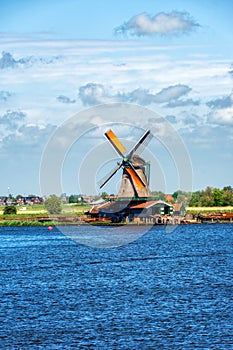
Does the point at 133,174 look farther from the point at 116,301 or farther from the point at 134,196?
the point at 116,301

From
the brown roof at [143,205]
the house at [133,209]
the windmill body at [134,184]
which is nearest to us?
the windmill body at [134,184]

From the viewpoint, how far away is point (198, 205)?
15538 centimetres

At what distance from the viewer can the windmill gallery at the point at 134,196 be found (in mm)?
93938

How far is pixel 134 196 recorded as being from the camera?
94750 millimetres

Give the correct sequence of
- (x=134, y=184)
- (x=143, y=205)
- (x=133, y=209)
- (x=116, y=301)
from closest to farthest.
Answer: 1. (x=116, y=301)
2. (x=134, y=184)
3. (x=143, y=205)
4. (x=133, y=209)

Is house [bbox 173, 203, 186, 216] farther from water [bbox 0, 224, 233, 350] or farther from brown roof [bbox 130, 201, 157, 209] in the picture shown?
water [bbox 0, 224, 233, 350]

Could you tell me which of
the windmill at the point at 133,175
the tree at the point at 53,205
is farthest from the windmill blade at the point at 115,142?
the tree at the point at 53,205

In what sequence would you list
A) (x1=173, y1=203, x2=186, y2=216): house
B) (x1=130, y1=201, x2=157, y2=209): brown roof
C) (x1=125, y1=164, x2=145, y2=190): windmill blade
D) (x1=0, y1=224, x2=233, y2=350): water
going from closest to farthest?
(x1=0, y1=224, x2=233, y2=350): water, (x1=125, y1=164, x2=145, y2=190): windmill blade, (x1=130, y1=201, x2=157, y2=209): brown roof, (x1=173, y1=203, x2=186, y2=216): house

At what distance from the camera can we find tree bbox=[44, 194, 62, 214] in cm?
13862

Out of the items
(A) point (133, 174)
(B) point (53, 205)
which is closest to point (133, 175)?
(A) point (133, 174)

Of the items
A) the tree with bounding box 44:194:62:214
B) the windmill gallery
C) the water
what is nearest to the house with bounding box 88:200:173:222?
the windmill gallery

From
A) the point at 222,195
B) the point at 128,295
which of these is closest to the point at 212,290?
the point at 128,295

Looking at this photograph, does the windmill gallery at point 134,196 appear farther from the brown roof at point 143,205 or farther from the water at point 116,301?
the water at point 116,301

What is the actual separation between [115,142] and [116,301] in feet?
220
